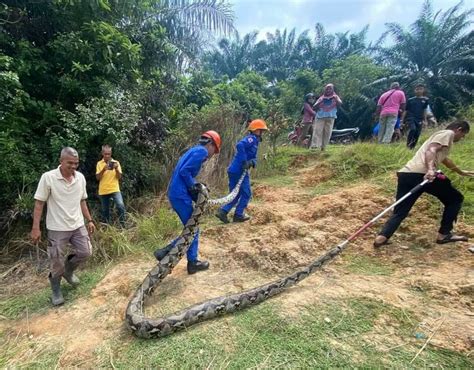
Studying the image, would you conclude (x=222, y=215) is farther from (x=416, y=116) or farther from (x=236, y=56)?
(x=236, y=56)

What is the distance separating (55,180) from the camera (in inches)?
147

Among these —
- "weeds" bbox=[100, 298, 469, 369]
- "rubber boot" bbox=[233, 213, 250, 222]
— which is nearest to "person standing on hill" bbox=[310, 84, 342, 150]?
"rubber boot" bbox=[233, 213, 250, 222]

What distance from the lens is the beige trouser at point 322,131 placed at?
372 inches

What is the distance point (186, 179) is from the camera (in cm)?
404

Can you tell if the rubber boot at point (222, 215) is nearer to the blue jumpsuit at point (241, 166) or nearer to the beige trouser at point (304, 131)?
the blue jumpsuit at point (241, 166)

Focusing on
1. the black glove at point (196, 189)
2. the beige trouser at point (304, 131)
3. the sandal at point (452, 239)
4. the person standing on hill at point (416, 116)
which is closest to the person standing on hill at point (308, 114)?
the beige trouser at point (304, 131)

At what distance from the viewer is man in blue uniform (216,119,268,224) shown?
5.98 metres

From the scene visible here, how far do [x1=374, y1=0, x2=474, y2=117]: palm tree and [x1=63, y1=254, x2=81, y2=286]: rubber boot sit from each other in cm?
2038

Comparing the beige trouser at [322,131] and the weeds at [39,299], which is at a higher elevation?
the beige trouser at [322,131]

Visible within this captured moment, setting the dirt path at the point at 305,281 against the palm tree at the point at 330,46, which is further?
the palm tree at the point at 330,46

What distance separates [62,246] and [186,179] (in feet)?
5.63

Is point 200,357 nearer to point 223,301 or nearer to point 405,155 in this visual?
point 223,301

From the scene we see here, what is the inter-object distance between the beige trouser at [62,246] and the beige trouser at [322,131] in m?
7.52

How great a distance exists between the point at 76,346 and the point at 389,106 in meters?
8.86
